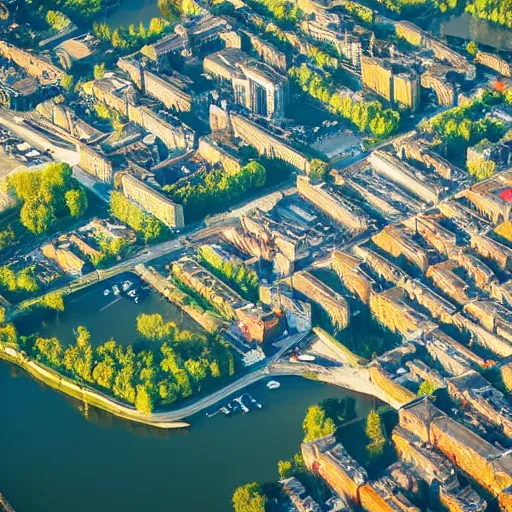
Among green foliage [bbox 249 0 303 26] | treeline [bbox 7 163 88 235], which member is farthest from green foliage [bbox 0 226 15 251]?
green foliage [bbox 249 0 303 26]

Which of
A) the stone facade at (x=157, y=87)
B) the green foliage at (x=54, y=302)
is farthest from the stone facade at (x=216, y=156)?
the green foliage at (x=54, y=302)

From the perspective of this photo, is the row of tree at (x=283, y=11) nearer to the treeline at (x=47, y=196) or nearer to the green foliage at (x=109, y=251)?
the treeline at (x=47, y=196)

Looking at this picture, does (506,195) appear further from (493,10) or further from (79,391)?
(493,10)

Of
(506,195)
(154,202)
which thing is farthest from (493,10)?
(154,202)

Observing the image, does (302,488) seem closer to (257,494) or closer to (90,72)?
(257,494)

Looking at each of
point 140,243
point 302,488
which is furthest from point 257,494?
point 140,243

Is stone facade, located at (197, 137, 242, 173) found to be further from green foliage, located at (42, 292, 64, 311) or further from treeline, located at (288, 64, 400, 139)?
green foliage, located at (42, 292, 64, 311)
